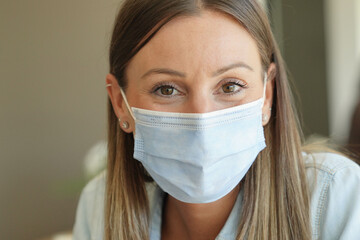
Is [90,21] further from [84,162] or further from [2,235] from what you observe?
[2,235]

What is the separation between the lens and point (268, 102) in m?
1.36

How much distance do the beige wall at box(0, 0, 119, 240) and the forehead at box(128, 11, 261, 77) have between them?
69.0 inches

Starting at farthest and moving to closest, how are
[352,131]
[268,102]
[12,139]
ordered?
[12,139] → [352,131] → [268,102]

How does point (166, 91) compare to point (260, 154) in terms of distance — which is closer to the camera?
point (166, 91)

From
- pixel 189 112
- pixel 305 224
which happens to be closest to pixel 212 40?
pixel 189 112

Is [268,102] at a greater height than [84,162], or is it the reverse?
[268,102]

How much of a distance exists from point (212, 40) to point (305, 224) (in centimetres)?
61

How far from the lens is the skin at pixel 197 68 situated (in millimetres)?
1147

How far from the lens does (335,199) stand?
1.24 meters

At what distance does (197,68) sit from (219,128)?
0.17 metres

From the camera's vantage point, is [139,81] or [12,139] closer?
[139,81]

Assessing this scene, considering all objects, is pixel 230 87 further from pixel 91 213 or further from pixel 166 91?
pixel 91 213

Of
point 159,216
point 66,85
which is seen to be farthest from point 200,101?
point 66,85

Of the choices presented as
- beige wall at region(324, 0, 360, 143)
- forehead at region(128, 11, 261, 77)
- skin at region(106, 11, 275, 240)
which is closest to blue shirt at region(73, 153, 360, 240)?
skin at region(106, 11, 275, 240)
